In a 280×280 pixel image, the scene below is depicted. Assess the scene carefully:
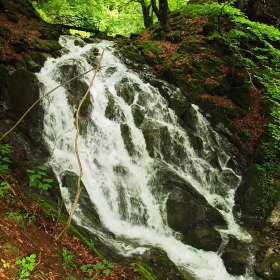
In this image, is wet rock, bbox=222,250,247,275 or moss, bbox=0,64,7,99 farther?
moss, bbox=0,64,7,99

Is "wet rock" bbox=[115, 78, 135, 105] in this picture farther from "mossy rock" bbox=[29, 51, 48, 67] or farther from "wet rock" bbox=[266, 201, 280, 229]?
"wet rock" bbox=[266, 201, 280, 229]

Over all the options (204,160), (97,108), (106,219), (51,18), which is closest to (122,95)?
(97,108)

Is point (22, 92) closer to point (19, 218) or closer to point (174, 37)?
point (19, 218)

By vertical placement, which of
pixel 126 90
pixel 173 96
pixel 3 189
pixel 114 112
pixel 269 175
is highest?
pixel 126 90

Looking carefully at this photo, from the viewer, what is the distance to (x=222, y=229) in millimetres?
8867

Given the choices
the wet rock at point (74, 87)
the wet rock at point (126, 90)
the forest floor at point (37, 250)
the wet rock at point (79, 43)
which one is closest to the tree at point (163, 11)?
the wet rock at point (79, 43)

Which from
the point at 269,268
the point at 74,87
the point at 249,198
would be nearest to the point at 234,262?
the point at 269,268

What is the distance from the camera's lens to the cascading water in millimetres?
7926

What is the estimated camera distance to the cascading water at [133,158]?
7926 mm

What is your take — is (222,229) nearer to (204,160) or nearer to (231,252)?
(231,252)

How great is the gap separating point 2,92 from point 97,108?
3.35 m

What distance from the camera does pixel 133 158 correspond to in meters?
9.56

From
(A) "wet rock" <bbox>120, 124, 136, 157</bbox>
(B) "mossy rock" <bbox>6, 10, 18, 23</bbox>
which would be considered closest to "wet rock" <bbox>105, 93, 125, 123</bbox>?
(A) "wet rock" <bbox>120, 124, 136, 157</bbox>

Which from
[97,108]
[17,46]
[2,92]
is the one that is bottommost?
[97,108]
